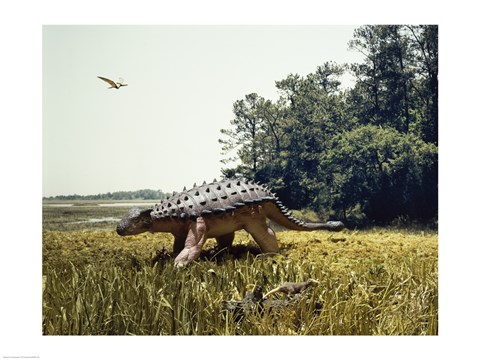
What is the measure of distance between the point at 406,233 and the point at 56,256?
2538 mm

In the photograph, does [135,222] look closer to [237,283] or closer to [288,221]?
[237,283]

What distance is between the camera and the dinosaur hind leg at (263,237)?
4.47 metres

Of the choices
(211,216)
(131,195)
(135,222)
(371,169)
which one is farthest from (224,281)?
(371,169)

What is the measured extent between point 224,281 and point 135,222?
2.95 feet

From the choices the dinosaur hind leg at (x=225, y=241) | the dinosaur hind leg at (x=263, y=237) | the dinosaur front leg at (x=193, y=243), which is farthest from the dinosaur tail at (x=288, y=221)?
the dinosaur front leg at (x=193, y=243)

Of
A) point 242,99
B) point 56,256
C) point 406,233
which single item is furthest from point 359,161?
point 56,256

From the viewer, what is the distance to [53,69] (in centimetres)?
429

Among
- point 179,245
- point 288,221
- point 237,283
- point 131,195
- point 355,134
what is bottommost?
point 237,283

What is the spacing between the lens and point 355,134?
4531 millimetres

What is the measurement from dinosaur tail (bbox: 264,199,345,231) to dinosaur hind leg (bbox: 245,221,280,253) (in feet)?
0.48

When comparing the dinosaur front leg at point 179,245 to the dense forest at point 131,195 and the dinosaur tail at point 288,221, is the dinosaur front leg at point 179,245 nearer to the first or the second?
the dense forest at point 131,195

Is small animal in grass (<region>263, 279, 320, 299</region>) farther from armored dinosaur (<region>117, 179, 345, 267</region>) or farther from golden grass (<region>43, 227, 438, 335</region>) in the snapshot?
armored dinosaur (<region>117, 179, 345, 267</region>)

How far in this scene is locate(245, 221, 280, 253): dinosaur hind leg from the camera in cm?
447

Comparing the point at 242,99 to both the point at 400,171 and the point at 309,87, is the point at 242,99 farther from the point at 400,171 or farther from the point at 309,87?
the point at 400,171
